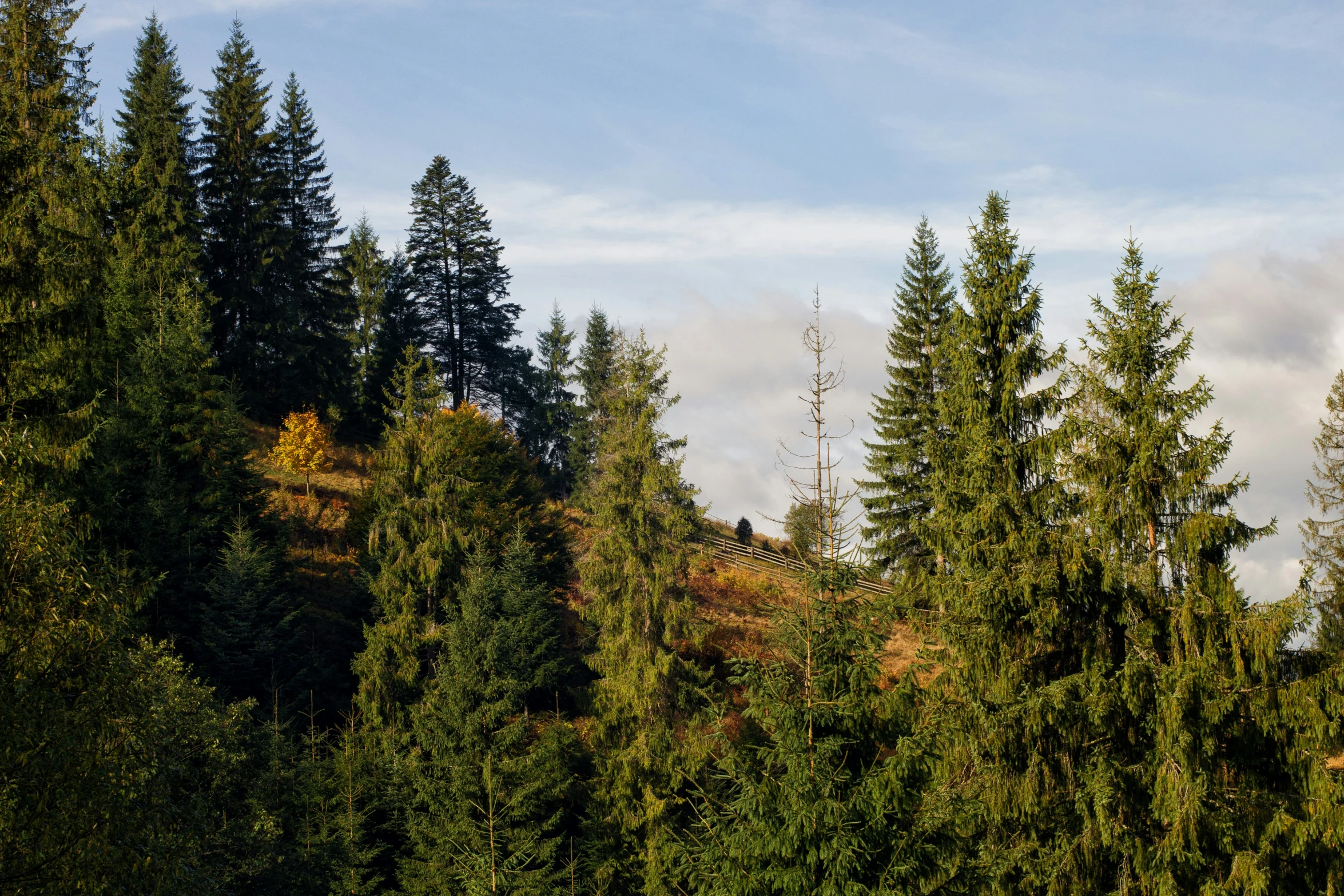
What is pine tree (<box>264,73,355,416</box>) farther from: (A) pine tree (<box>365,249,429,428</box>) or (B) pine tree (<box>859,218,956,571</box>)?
(B) pine tree (<box>859,218,956,571</box>)

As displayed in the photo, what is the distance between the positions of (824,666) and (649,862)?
52.1 feet

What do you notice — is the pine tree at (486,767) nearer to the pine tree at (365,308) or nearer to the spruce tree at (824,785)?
the spruce tree at (824,785)

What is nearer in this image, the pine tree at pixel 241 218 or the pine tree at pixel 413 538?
the pine tree at pixel 413 538

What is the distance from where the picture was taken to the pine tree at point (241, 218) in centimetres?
5103

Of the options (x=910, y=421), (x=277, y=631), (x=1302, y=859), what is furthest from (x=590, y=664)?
(x=1302, y=859)

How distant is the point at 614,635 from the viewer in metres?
31.2

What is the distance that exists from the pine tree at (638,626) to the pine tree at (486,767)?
1.56 meters

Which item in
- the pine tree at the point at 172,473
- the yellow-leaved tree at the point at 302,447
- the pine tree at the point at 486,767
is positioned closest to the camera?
the pine tree at the point at 486,767

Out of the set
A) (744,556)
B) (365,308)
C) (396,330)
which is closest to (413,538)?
(744,556)

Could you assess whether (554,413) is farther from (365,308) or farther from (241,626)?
(241,626)

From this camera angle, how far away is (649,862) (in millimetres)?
27703

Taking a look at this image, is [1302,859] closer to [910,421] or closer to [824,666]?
[824,666]

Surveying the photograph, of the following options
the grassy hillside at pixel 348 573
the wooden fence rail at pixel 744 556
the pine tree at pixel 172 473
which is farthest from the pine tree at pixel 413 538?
the wooden fence rail at pixel 744 556

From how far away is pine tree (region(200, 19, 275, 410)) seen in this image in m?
51.0
